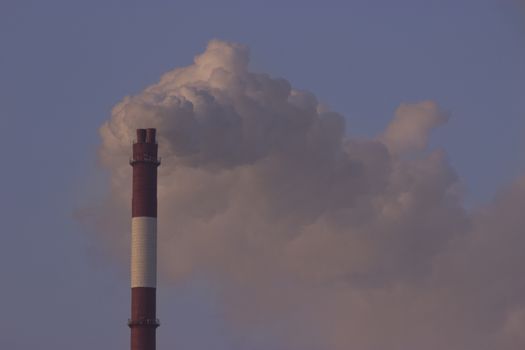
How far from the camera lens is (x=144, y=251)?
52.8 metres

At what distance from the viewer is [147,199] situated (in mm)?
52969

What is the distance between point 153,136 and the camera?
180ft

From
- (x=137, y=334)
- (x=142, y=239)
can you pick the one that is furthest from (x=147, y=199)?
(x=137, y=334)

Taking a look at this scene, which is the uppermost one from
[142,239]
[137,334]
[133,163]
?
[133,163]

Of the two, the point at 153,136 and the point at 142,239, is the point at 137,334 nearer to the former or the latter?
the point at 142,239

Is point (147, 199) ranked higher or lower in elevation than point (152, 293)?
higher

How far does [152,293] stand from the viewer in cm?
5275

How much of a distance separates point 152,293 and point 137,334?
→ 6.60 feet

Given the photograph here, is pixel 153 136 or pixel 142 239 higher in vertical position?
pixel 153 136

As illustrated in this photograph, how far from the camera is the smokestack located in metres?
52.4

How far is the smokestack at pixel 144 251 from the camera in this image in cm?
5241

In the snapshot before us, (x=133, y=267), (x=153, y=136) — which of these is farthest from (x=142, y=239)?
(x=153, y=136)

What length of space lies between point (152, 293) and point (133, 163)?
628 cm

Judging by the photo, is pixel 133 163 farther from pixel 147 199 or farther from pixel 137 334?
pixel 137 334
